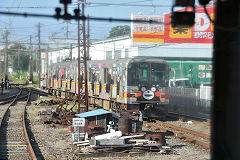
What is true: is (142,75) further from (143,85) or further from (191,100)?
(191,100)

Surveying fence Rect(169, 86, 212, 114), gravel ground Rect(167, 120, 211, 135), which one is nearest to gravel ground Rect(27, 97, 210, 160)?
gravel ground Rect(167, 120, 211, 135)

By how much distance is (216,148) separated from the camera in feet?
17.9

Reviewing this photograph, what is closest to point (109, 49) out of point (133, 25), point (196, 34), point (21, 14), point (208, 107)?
point (133, 25)

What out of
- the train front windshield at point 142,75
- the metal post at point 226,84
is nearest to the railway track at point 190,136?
the train front windshield at point 142,75

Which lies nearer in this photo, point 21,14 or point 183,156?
point 21,14

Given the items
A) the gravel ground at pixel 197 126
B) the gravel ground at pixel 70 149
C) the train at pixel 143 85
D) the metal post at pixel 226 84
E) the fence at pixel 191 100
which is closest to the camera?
the metal post at pixel 226 84

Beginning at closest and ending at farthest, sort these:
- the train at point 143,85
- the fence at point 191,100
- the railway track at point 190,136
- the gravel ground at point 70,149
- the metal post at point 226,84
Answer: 1. the metal post at point 226,84
2. the gravel ground at point 70,149
3. the railway track at point 190,136
4. the train at point 143,85
5. the fence at point 191,100

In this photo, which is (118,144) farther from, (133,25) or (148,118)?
(133,25)

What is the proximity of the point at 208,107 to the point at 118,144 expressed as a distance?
13050mm

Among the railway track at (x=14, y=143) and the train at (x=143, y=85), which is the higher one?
the train at (x=143, y=85)

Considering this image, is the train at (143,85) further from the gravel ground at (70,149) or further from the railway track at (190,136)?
the gravel ground at (70,149)

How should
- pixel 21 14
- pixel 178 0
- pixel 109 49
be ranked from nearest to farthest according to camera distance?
pixel 178 0
pixel 21 14
pixel 109 49

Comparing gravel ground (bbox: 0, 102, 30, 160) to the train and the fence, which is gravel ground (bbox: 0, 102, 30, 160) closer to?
the train

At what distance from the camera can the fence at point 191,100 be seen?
21984 mm
